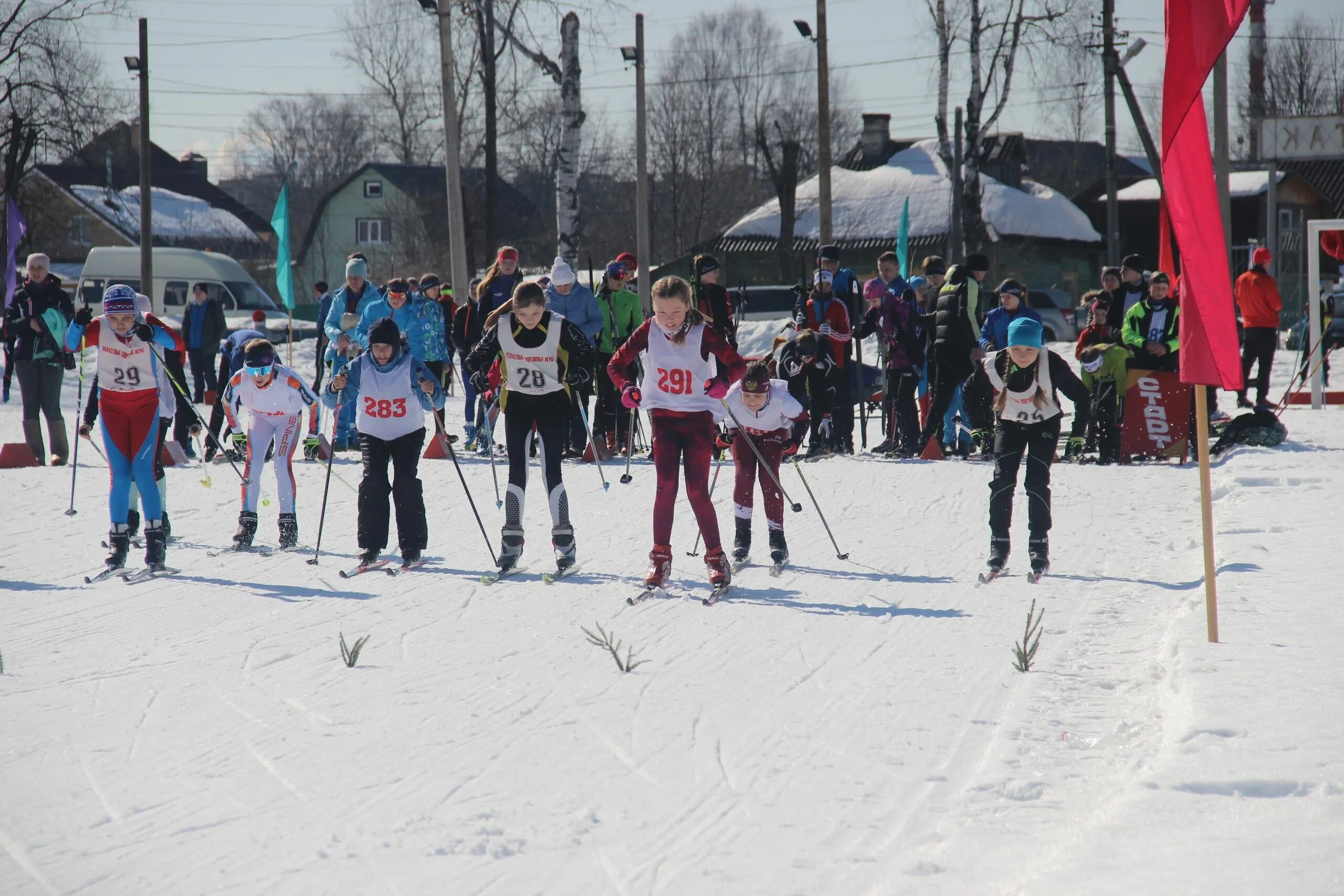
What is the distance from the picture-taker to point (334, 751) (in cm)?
430

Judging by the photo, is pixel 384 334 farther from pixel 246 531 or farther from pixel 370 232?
pixel 370 232

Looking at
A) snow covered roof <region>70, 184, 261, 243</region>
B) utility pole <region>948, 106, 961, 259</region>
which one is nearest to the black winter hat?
utility pole <region>948, 106, 961, 259</region>

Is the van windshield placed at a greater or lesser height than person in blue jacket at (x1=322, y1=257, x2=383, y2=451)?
greater

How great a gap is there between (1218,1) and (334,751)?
4.45 m

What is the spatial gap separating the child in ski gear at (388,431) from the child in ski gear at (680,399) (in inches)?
58.5

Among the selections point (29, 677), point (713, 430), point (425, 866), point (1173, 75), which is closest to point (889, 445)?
point (713, 430)

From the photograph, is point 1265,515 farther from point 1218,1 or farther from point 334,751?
point 334,751

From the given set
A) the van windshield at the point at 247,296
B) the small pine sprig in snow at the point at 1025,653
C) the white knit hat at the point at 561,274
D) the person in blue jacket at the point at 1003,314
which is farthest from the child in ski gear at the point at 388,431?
the van windshield at the point at 247,296

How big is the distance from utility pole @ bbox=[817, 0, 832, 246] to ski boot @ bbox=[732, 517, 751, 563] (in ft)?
48.6

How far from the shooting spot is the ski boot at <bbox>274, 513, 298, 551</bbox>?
28.0ft

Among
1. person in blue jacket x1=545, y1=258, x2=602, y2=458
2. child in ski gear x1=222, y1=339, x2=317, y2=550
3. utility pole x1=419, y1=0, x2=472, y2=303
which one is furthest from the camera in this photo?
utility pole x1=419, y1=0, x2=472, y2=303

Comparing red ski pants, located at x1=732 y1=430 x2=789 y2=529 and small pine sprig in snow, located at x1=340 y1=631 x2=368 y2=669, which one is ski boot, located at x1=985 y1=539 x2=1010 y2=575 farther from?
small pine sprig in snow, located at x1=340 y1=631 x2=368 y2=669

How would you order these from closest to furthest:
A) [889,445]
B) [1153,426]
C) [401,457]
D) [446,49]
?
[401,457]
[1153,426]
[889,445]
[446,49]

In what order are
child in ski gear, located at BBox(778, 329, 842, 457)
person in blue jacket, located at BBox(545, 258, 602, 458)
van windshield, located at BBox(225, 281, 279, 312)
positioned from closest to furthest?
person in blue jacket, located at BBox(545, 258, 602, 458)
child in ski gear, located at BBox(778, 329, 842, 457)
van windshield, located at BBox(225, 281, 279, 312)
